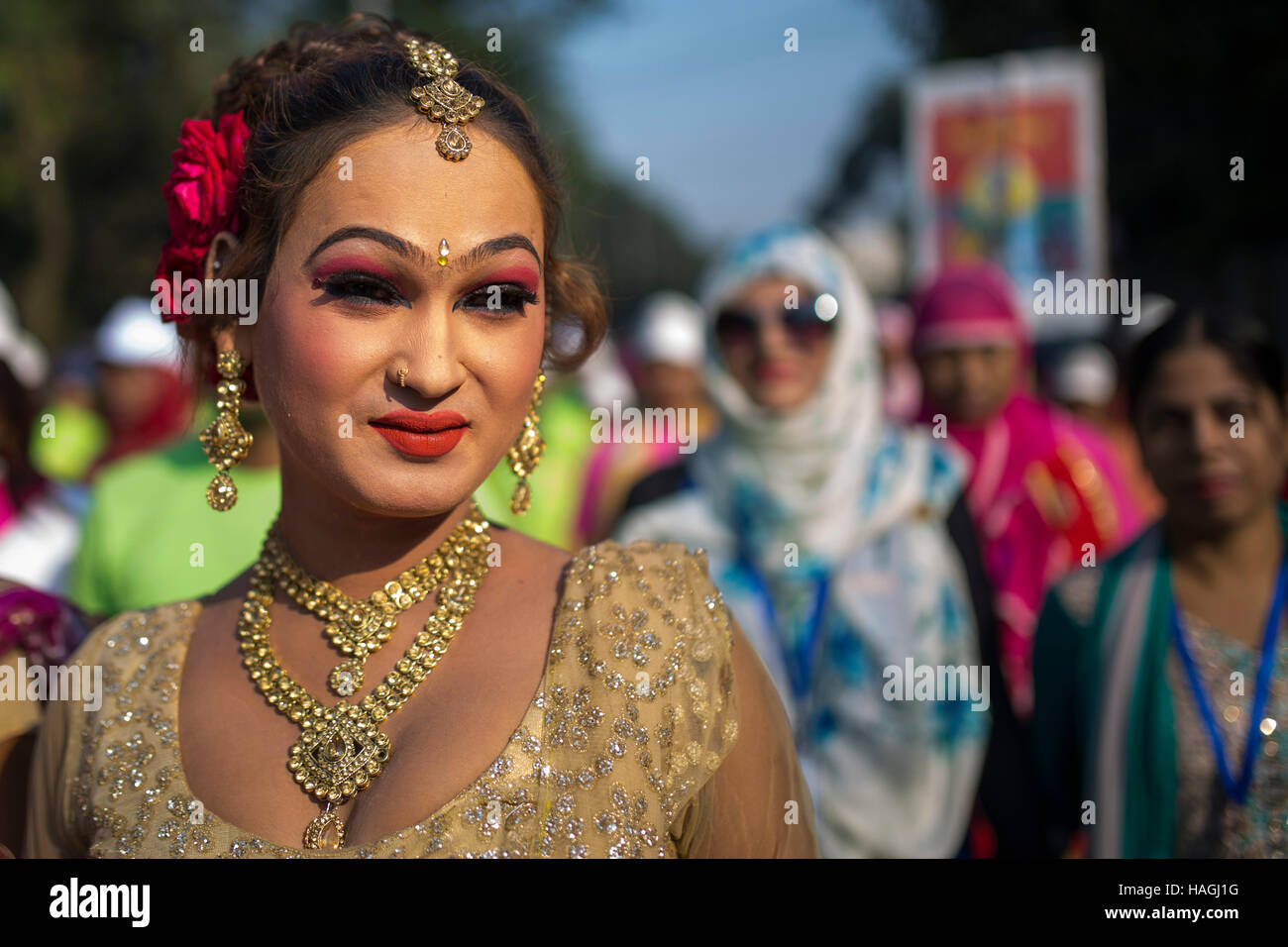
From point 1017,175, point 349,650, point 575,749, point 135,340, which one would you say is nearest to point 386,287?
point 349,650

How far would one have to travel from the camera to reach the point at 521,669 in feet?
5.58

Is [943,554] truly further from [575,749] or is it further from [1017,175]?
[1017,175]

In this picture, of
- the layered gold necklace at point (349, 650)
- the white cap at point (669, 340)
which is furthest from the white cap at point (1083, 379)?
the layered gold necklace at point (349, 650)

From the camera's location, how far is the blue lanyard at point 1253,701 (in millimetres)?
2625

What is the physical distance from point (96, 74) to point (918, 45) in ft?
44.7

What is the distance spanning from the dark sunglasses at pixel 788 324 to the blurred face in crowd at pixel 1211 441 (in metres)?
1.36

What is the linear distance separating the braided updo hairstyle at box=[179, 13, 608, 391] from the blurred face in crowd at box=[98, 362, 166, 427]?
4.05m

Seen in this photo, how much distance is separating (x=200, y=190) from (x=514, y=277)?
55 cm

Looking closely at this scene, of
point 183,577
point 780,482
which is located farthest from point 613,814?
point 780,482

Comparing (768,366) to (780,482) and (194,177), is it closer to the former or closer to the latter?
(780,482)

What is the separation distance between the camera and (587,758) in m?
1.62

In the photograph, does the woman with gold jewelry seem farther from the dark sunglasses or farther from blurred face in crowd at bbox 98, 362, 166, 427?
blurred face in crowd at bbox 98, 362, 166, 427

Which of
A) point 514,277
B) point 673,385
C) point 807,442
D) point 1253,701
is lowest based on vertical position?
point 1253,701

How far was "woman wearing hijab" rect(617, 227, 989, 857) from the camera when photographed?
3529 millimetres
